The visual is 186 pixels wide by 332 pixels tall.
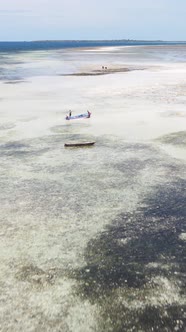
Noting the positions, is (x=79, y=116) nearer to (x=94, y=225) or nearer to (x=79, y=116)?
(x=79, y=116)

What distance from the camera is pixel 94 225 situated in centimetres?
1327

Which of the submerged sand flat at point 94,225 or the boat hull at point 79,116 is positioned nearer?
the submerged sand flat at point 94,225

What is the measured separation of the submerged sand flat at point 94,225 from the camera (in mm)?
9188

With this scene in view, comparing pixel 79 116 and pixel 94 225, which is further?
pixel 79 116

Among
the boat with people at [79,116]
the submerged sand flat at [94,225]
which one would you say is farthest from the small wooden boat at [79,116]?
A: the submerged sand flat at [94,225]

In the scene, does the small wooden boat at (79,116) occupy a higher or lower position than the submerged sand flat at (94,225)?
lower

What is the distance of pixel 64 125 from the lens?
27734mm

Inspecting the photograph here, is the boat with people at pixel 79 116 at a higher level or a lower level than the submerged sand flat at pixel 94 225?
lower

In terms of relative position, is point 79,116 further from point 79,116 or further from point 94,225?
point 94,225

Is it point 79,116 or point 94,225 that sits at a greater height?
point 94,225

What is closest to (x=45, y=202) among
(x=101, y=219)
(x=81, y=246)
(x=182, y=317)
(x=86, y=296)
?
(x=101, y=219)

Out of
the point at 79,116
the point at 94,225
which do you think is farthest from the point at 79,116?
the point at 94,225

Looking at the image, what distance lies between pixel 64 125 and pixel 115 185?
39.6 ft

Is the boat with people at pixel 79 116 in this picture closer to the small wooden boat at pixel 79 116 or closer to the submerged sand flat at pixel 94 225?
the small wooden boat at pixel 79 116
